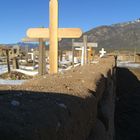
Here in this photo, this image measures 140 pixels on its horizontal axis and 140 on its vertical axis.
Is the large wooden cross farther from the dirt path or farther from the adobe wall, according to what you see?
the dirt path

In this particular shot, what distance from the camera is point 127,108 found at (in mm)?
Answer: 17922

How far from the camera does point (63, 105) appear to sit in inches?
101

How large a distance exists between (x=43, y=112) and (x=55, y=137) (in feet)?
0.52

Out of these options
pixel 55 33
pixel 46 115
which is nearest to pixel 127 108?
pixel 55 33

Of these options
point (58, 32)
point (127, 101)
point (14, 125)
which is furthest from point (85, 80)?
point (127, 101)

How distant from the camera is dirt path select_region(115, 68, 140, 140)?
13516 millimetres

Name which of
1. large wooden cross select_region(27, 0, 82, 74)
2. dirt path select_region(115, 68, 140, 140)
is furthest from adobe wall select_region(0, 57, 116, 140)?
dirt path select_region(115, 68, 140, 140)

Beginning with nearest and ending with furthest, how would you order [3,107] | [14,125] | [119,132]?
[14,125] < [3,107] < [119,132]

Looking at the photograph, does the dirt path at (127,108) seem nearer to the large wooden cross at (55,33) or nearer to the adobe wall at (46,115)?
the large wooden cross at (55,33)

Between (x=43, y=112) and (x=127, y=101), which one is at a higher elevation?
(x=43, y=112)

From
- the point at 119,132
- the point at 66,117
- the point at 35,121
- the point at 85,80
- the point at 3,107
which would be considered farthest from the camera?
the point at 119,132

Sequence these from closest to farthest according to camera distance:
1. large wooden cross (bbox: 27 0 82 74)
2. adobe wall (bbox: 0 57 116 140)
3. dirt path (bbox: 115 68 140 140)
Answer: adobe wall (bbox: 0 57 116 140) < large wooden cross (bbox: 27 0 82 74) < dirt path (bbox: 115 68 140 140)

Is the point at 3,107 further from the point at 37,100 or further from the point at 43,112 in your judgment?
the point at 37,100

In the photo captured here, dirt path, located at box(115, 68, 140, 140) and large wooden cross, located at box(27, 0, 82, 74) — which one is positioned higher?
large wooden cross, located at box(27, 0, 82, 74)
